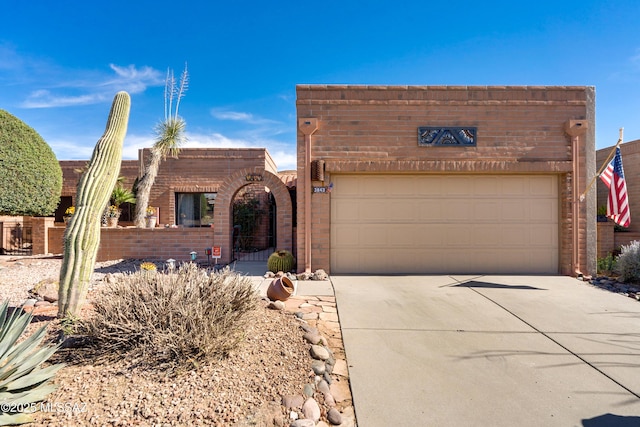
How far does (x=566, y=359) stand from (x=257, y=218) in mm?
10546

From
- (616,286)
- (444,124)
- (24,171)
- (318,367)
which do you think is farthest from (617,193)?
(24,171)

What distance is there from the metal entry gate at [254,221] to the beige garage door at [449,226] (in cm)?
518

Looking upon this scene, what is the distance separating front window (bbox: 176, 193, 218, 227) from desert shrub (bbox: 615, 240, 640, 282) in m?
13.1

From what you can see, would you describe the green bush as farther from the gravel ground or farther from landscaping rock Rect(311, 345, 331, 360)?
landscaping rock Rect(311, 345, 331, 360)

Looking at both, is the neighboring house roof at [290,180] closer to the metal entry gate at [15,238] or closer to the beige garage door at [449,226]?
the beige garage door at [449,226]

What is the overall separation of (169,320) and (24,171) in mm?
8888

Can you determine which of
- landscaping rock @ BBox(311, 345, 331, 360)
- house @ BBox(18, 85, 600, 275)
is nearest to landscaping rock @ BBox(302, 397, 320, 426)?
landscaping rock @ BBox(311, 345, 331, 360)

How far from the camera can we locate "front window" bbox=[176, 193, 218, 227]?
44.9 feet

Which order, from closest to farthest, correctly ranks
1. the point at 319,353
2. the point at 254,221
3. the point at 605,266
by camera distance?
the point at 319,353, the point at 605,266, the point at 254,221

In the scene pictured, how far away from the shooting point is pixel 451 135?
7168mm

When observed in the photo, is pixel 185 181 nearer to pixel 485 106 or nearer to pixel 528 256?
pixel 485 106

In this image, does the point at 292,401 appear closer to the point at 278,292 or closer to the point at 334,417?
the point at 334,417

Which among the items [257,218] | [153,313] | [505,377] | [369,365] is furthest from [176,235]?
[505,377]

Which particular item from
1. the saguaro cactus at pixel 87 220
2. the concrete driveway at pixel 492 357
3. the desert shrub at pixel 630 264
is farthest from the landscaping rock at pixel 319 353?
the desert shrub at pixel 630 264
